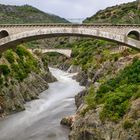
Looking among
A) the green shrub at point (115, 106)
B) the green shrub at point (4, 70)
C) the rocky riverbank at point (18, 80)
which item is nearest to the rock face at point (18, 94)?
the rocky riverbank at point (18, 80)

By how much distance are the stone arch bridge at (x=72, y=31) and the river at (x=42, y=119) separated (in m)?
9.53

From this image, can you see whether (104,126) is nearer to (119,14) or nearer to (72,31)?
(72,31)

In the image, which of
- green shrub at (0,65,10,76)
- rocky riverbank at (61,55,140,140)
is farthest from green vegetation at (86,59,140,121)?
green shrub at (0,65,10,76)

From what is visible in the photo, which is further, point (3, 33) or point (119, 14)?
point (119, 14)

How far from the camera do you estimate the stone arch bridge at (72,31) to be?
56.6 meters

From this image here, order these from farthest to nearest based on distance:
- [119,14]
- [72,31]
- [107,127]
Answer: [119,14] → [72,31] → [107,127]

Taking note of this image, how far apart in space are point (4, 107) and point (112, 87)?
1988 centimetres

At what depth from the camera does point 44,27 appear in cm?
5834

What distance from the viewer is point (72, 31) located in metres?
58.0

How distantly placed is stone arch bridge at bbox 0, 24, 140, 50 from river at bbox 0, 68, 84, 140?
375 inches

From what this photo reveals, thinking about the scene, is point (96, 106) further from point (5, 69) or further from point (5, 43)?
point (5, 69)

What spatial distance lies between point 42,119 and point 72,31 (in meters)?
11.3

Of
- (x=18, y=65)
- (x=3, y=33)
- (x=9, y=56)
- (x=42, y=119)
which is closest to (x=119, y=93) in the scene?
(x=42, y=119)

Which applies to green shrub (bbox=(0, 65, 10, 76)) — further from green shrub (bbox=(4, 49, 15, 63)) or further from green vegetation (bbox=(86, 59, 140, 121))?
green vegetation (bbox=(86, 59, 140, 121))
